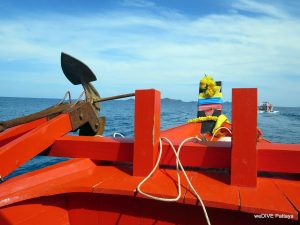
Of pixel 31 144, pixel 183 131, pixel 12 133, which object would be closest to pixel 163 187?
pixel 31 144

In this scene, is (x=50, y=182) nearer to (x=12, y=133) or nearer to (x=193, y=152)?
(x=12, y=133)

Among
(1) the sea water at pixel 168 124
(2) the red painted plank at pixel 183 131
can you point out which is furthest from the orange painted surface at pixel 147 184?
(1) the sea water at pixel 168 124

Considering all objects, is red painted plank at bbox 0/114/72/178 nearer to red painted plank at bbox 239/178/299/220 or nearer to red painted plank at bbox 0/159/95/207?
red painted plank at bbox 0/159/95/207

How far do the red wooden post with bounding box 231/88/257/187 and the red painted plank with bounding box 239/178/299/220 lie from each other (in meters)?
0.08

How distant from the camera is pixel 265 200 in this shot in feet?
5.45

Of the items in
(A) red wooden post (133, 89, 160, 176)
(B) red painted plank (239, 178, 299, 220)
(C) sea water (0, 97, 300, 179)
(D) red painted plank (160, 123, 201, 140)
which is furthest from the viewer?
(C) sea water (0, 97, 300, 179)

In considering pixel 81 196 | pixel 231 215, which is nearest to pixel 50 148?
pixel 81 196

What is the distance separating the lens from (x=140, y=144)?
2.12 meters

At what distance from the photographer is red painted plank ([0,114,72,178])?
195 centimetres

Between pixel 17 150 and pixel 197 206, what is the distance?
129 cm

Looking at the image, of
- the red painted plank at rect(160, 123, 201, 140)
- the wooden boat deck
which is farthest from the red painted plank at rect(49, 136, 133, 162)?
the red painted plank at rect(160, 123, 201, 140)

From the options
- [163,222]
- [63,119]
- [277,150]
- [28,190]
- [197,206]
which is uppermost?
[63,119]

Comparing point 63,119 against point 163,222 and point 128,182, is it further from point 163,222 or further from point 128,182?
point 163,222

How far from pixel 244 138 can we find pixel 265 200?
41 centimetres
